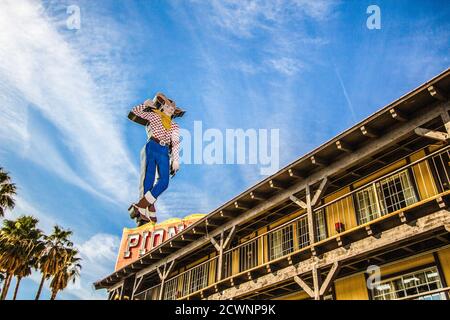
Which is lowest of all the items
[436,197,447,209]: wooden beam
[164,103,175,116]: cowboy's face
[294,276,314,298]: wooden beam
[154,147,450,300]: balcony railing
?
[294,276,314,298]: wooden beam

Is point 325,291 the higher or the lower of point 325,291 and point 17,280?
the lower

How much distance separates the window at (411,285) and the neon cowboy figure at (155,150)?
10291 mm

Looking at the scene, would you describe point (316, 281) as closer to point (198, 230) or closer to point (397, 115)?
point (397, 115)

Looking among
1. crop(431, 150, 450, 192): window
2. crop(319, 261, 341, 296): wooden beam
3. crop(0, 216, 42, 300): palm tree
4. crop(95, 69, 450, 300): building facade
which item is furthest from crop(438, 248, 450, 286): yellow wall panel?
crop(0, 216, 42, 300): palm tree

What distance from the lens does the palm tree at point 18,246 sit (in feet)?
86.2

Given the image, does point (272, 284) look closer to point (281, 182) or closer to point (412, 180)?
point (281, 182)

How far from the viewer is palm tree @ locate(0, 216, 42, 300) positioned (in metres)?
26.3

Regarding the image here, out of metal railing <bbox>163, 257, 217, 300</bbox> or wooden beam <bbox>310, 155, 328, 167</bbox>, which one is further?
metal railing <bbox>163, 257, 217, 300</bbox>

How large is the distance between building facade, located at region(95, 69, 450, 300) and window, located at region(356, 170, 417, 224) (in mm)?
30

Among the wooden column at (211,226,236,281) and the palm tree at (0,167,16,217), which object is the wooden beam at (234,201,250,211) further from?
the palm tree at (0,167,16,217)

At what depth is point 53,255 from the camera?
95.2ft

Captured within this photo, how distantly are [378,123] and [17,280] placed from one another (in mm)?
29054
